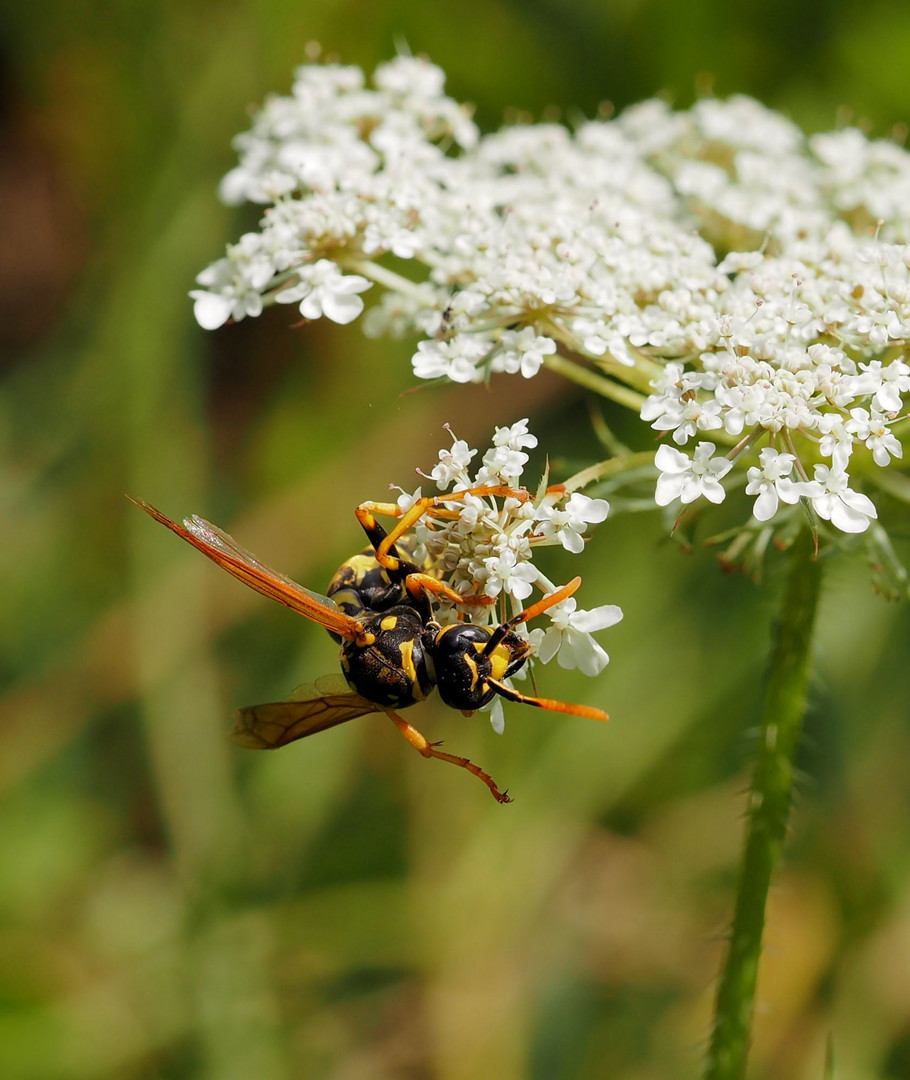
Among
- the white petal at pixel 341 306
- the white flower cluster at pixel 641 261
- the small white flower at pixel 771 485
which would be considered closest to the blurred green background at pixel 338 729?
the white flower cluster at pixel 641 261

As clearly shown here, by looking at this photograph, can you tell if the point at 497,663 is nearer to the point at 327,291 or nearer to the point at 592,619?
the point at 592,619

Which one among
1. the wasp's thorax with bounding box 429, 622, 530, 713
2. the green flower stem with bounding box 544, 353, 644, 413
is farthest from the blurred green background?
the wasp's thorax with bounding box 429, 622, 530, 713

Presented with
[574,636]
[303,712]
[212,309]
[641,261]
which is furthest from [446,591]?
[212,309]

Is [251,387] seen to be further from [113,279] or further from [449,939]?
[449,939]

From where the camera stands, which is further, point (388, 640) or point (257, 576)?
point (388, 640)

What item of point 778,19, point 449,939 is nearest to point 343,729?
point 449,939

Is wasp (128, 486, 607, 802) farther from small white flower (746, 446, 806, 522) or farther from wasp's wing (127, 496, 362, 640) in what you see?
small white flower (746, 446, 806, 522)

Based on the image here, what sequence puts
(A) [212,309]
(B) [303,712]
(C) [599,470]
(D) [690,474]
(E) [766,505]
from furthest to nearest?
(A) [212,309]
(B) [303,712]
(C) [599,470]
(D) [690,474]
(E) [766,505]

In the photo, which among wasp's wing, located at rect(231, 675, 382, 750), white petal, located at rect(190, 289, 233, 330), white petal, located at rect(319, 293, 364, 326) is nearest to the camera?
wasp's wing, located at rect(231, 675, 382, 750)
